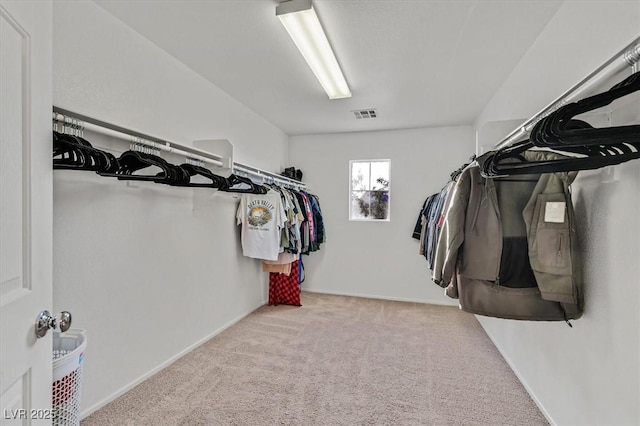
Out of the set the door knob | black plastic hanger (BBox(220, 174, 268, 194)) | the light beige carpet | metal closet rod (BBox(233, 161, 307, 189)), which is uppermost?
metal closet rod (BBox(233, 161, 307, 189))

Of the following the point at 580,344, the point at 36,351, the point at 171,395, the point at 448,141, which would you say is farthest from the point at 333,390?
the point at 448,141

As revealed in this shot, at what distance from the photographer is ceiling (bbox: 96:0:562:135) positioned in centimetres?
192

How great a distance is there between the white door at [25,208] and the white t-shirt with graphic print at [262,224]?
2501 mm

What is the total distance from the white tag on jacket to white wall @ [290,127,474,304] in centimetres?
309

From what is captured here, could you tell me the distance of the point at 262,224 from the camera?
3430mm

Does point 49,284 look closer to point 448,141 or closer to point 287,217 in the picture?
point 287,217

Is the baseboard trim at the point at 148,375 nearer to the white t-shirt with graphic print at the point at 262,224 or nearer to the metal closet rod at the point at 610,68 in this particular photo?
the white t-shirt with graphic print at the point at 262,224

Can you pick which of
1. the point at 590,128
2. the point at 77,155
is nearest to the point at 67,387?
the point at 77,155

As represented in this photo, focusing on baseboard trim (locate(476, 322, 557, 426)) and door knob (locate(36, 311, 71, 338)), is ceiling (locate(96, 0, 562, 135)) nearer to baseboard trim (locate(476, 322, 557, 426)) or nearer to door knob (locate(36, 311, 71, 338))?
door knob (locate(36, 311, 71, 338))

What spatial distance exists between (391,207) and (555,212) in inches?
127

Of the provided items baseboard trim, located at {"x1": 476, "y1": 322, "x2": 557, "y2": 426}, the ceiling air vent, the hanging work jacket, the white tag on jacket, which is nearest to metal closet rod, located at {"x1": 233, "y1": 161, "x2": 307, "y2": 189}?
the ceiling air vent

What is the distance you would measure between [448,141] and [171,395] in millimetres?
4372

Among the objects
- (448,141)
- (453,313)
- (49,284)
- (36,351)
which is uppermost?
(448,141)

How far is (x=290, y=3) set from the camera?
6.02ft
